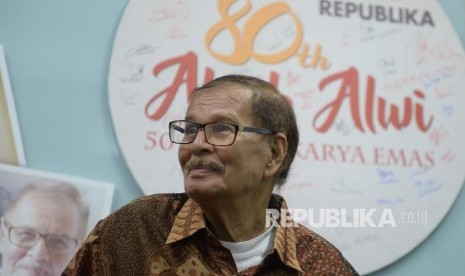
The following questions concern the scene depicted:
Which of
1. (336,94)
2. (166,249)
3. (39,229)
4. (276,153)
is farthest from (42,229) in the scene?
(336,94)

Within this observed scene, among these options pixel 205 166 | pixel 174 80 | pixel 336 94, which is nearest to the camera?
pixel 205 166

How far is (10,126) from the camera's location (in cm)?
126

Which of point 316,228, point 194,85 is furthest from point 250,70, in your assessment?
point 316,228

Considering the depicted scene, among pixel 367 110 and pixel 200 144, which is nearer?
pixel 200 144

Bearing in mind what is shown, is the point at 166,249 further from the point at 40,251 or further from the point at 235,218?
the point at 40,251

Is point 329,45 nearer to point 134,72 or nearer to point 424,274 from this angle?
point 134,72

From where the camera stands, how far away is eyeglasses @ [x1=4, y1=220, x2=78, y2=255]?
1.20 metres

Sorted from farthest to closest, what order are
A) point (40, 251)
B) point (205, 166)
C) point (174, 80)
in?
point (174, 80) < point (40, 251) < point (205, 166)

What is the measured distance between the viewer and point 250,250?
0.96m

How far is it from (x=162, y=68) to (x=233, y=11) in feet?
0.74

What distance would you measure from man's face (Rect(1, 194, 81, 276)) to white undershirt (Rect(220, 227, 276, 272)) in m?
0.42

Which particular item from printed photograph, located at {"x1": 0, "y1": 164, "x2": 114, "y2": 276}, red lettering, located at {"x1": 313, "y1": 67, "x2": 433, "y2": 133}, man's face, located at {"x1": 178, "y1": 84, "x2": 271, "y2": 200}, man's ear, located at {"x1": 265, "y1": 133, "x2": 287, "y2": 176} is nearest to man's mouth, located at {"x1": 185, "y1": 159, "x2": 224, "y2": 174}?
man's face, located at {"x1": 178, "y1": 84, "x2": 271, "y2": 200}

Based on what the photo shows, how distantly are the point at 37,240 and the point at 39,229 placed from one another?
21mm

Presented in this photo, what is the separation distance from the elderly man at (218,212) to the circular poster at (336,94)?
1.27ft
